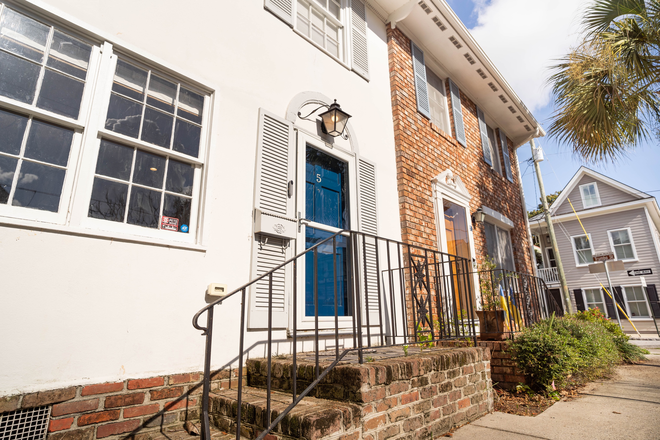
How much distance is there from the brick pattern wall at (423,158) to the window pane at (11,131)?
13.4ft

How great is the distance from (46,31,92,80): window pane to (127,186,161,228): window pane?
0.90 metres

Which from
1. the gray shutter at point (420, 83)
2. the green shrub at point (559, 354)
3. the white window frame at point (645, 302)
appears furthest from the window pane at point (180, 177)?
the white window frame at point (645, 302)

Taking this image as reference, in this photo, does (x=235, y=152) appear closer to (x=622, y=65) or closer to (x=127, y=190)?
(x=127, y=190)

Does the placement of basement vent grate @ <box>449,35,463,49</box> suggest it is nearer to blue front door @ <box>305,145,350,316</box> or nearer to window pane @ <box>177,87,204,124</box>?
blue front door @ <box>305,145,350,316</box>

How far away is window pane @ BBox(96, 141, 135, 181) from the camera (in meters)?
2.55

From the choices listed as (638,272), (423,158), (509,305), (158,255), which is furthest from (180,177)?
(638,272)

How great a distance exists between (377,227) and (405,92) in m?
2.56

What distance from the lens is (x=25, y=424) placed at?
1932 mm

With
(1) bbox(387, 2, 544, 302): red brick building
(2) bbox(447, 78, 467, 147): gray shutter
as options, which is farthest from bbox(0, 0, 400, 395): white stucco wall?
(2) bbox(447, 78, 467, 147): gray shutter

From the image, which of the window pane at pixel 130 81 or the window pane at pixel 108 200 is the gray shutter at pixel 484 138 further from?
the window pane at pixel 108 200

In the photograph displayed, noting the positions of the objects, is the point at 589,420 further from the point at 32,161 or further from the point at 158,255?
the point at 32,161

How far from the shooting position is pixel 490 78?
25.0 ft

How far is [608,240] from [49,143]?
1876cm

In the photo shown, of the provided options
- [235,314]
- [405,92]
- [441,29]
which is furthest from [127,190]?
[441,29]
